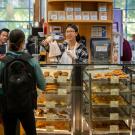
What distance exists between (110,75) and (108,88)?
0.16 m

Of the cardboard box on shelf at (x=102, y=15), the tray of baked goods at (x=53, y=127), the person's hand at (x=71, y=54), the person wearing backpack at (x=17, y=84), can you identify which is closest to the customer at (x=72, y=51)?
the person's hand at (x=71, y=54)

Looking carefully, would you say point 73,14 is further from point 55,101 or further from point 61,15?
point 55,101

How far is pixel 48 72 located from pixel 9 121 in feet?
3.31

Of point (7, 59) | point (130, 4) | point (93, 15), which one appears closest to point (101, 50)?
point (93, 15)

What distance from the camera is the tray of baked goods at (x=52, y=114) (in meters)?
4.90

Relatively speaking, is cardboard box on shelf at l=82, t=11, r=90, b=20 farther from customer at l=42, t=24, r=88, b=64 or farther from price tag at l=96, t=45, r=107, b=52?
customer at l=42, t=24, r=88, b=64

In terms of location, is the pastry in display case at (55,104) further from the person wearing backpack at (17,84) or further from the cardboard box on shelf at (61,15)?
the cardboard box on shelf at (61,15)

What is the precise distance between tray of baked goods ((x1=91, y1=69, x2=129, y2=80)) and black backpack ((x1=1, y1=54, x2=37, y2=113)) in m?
1.09

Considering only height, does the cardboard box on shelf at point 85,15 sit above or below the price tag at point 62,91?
above

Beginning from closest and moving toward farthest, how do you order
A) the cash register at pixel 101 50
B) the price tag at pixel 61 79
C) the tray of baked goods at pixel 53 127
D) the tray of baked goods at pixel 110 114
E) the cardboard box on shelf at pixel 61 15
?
the price tag at pixel 61 79, the tray of baked goods at pixel 110 114, the tray of baked goods at pixel 53 127, the cash register at pixel 101 50, the cardboard box on shelf at pixel 61 15

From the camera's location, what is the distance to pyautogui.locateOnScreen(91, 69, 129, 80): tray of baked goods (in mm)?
4742

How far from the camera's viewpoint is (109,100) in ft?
15.9

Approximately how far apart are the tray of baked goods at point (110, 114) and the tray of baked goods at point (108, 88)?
0.23 metres

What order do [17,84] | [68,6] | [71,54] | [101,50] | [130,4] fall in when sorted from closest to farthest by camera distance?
1. [17,84]
2. [71,54]
3. [101,50]
4. [68,6]
5. [130,4]
